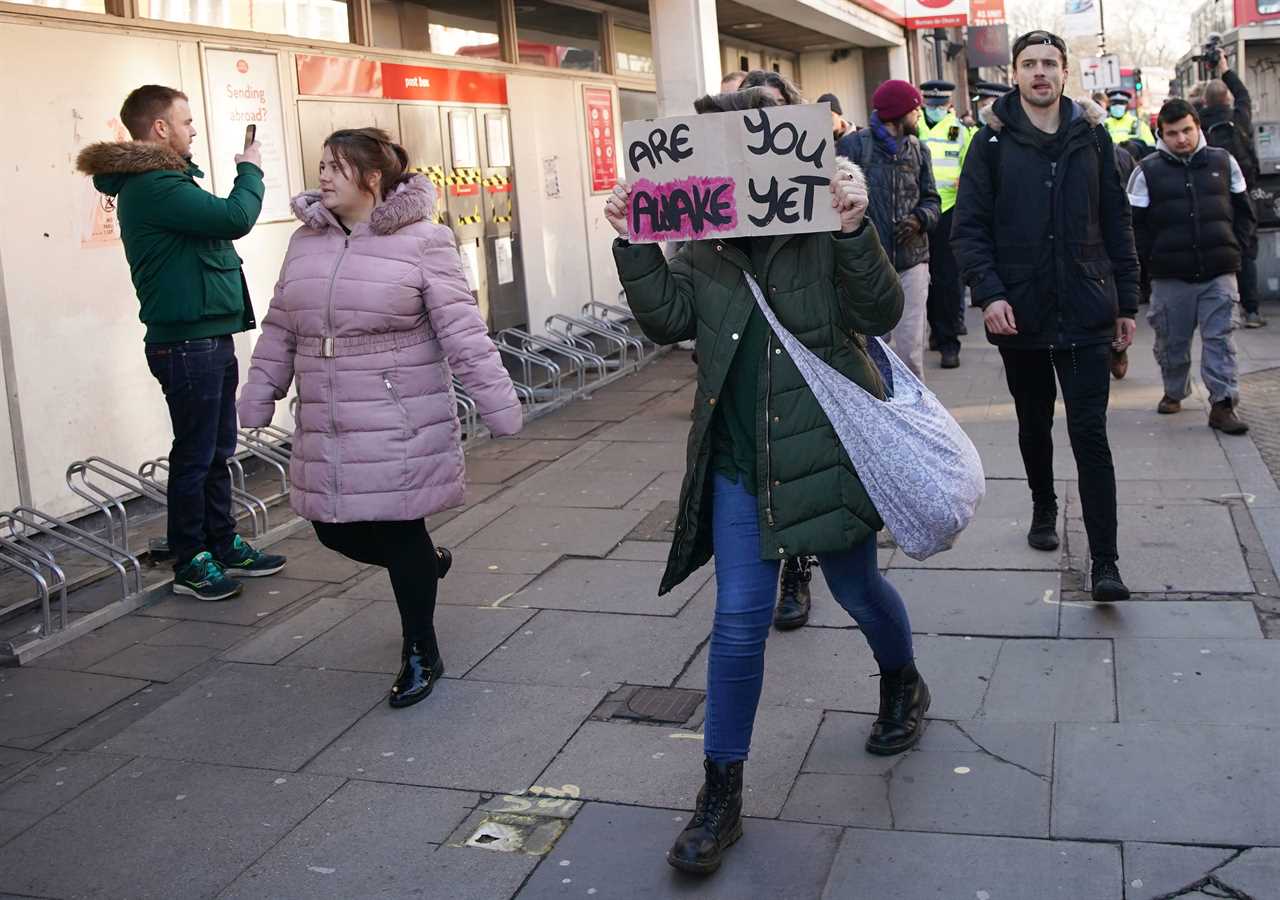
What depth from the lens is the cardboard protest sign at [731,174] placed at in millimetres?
3662

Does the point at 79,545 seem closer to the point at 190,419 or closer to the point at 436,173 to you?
the point at 190,419

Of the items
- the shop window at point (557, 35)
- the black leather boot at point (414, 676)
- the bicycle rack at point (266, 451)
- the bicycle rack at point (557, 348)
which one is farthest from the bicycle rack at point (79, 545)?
the shop window at point (557, 35)

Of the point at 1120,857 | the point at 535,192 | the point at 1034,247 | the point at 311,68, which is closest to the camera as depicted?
the point at 1120,857

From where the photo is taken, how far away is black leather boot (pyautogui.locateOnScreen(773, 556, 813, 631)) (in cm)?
534

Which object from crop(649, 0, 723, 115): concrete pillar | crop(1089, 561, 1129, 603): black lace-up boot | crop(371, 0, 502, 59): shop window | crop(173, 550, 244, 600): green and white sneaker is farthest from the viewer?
crop(649, 0, 723, 115): concrete pillar

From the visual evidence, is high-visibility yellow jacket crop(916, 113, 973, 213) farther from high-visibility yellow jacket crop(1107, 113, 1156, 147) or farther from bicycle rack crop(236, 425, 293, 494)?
high-visibility yellow jacket crop(1107, 113, 1156, 147)

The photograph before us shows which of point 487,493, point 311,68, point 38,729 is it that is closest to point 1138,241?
point 487,493

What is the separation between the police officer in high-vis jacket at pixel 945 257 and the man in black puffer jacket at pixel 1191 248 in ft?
7.88

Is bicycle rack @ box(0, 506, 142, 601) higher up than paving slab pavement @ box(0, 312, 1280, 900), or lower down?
higher up

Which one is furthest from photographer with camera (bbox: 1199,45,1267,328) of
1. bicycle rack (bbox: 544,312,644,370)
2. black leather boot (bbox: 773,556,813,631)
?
black leather boot (bbox: 773,556,813,631)

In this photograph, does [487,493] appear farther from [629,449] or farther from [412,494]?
[412,494]

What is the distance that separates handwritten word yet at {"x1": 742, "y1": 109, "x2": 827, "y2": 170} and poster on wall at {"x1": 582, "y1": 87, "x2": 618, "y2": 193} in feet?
31.2

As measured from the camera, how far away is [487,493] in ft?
26.1

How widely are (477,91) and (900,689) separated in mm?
8097
